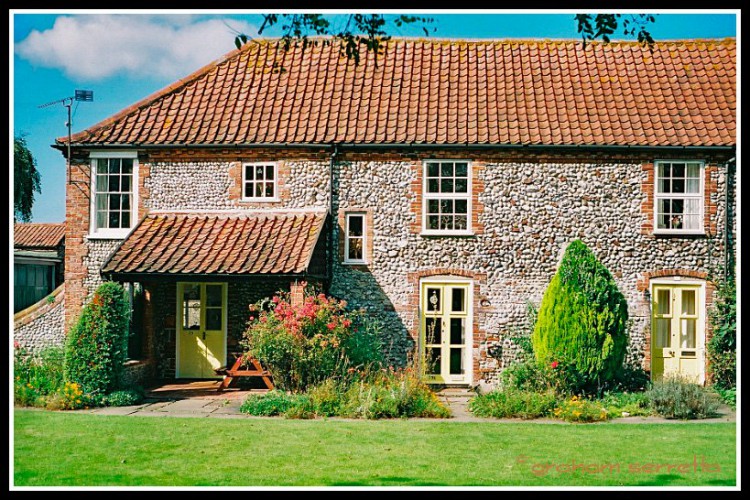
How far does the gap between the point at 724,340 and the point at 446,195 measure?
7.00 metres

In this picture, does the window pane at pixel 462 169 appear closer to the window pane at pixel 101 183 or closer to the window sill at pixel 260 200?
the window sill at pixel 260 200

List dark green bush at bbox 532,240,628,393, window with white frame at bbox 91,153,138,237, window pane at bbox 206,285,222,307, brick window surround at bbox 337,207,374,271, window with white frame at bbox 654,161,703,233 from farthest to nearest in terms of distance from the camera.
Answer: window pane at bbox 206,285,222,307 → window with white frame at bbox 91,153,138,237 → brick window surround at bbox 337,207,374,271 → window with white frame at bbox 654,161,703,233 → dark green bush at bbox 532,240,628,393

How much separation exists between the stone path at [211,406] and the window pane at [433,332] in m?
1.18

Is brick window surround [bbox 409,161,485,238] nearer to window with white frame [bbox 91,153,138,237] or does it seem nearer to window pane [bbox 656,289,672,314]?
window pane [bbox 656,289,672,314]

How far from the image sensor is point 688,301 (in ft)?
56.6

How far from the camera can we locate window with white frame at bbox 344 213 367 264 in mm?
17531

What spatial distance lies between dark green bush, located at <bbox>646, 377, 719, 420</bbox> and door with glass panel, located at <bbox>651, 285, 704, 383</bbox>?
2542mm

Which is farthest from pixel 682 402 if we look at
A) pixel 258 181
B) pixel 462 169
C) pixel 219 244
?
pixel 258 181

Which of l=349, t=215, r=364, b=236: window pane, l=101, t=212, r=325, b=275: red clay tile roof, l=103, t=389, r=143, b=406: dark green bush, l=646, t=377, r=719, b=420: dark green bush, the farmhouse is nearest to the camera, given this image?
l=646, t=377, r=719, b=420: dark green bush

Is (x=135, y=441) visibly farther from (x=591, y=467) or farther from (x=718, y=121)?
(x=718, y=121)

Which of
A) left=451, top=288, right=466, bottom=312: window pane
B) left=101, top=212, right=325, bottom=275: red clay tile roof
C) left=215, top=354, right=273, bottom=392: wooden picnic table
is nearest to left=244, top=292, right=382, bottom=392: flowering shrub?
left=215, top=354, right=273, bottom=392: wooden picnic table

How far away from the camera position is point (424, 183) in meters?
17.5

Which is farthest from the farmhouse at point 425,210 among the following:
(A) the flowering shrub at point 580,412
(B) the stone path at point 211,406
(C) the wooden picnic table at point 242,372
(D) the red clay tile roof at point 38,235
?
(D) the red clay tile roof at point 38,235

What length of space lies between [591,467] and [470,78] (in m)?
11.6
